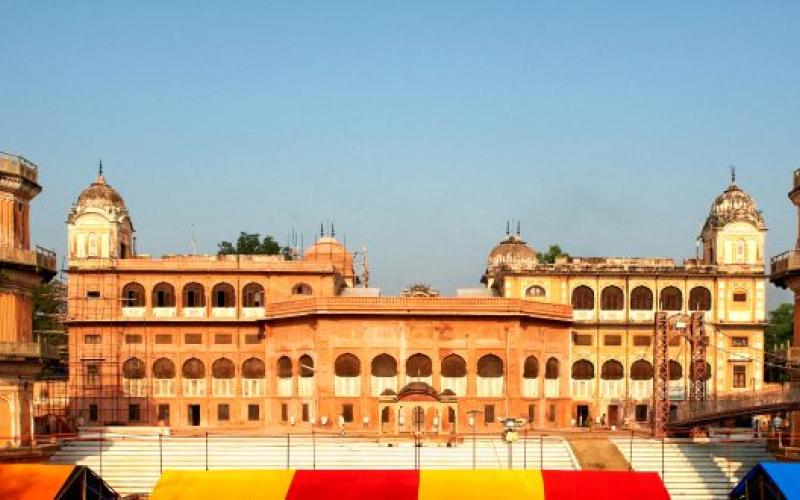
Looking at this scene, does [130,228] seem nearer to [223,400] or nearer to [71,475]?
[223,400]

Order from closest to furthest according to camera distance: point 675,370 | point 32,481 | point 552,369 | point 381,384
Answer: point 32,481
point 381,384
point 552,369
point 675,370

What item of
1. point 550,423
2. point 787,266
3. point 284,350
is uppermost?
point 787,266

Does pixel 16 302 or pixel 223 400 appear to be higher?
pixel 16 302

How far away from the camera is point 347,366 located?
65938 millimetres

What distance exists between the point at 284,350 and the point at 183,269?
28.3 feet

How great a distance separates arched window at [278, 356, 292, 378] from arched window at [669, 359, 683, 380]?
2347 cm

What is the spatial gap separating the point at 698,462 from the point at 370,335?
21817mm

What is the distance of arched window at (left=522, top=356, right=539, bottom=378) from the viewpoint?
220 feet

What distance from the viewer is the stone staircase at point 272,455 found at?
Answer: 163 feet

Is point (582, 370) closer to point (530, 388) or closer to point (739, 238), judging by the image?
point (530, 388)

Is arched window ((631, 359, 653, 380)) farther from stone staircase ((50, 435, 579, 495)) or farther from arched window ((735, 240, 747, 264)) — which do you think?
stone staircase ((50, 435, 579, 495))

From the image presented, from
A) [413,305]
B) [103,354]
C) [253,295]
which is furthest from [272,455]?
[103,354]

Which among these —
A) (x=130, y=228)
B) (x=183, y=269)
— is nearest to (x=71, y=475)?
(x=183, y=269)

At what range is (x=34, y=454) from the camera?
48.2 m
